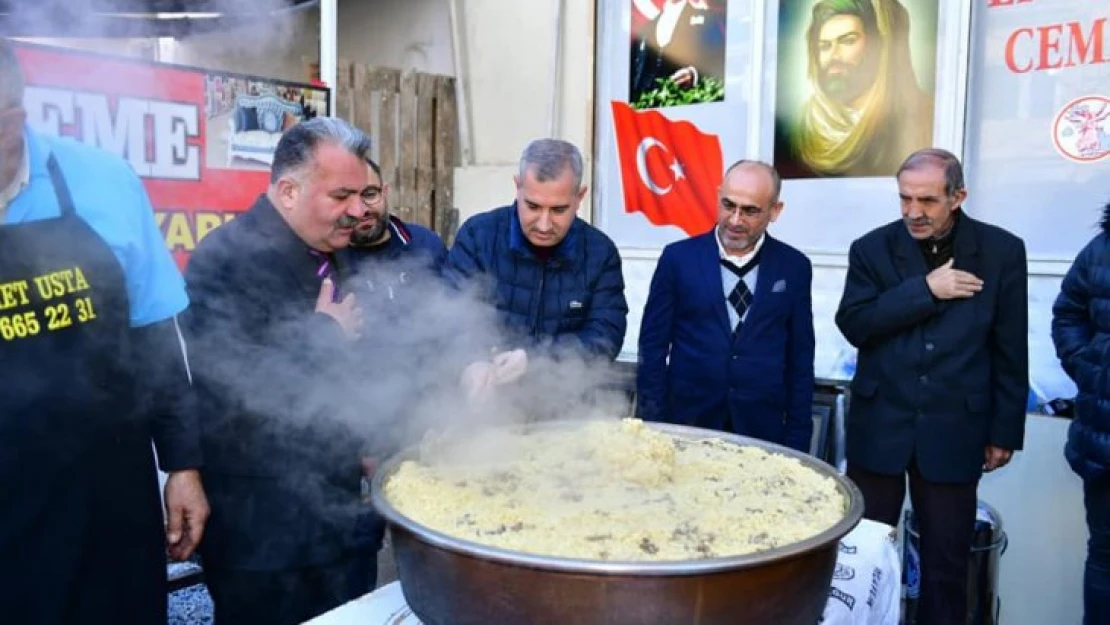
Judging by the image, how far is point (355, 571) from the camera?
271cm

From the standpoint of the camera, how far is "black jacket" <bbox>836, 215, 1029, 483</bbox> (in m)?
3.40

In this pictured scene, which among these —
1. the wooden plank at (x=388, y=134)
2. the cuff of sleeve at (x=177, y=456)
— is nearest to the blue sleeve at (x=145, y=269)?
the cuff of sleeve at (x=177, y=456)

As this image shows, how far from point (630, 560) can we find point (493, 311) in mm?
1727

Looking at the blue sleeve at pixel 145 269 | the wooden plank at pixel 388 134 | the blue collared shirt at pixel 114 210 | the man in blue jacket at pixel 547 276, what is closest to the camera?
the blue collared shirt at pixel 114 210

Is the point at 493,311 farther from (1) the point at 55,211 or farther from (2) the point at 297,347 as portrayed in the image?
(1) the point at 55,211

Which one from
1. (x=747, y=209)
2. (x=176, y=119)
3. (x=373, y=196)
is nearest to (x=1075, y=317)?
(x=747, y=209)

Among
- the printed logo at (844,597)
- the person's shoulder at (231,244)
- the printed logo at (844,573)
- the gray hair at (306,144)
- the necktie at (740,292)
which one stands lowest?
the printed logo at (844,597)

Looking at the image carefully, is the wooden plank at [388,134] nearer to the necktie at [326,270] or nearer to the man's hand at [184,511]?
the necktie at [326,270]

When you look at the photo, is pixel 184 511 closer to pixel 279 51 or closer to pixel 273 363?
pixel 273 363

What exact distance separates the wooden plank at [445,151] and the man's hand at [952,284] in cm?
430

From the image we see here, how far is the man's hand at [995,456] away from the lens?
350 centimetres

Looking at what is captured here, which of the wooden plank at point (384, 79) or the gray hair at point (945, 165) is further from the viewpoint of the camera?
the wooden plank at point (384, 79)

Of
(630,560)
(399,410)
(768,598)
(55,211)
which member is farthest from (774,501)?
(55,211)

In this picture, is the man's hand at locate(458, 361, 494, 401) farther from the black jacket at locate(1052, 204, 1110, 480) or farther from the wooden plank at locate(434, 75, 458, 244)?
the wooden plank at locate(434, 75, 458, 244)
